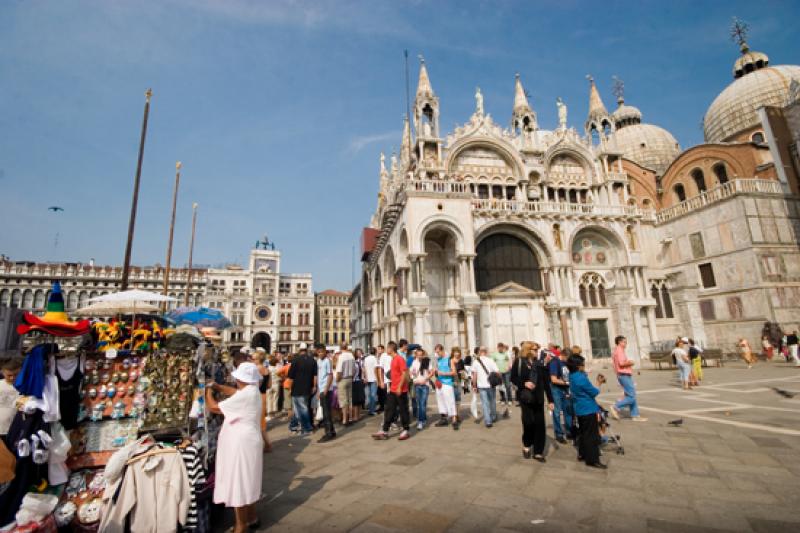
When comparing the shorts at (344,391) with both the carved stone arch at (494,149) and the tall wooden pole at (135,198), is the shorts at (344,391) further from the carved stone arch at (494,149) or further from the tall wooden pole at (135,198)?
the carved stone arch at (494,149)

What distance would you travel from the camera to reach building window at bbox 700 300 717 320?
23.9m

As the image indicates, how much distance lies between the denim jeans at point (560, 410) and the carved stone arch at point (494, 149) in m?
20.0

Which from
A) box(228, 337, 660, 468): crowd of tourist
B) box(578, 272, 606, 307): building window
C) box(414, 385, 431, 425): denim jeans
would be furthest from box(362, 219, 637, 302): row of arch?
box(414, 385, 431, 425): denim jeans

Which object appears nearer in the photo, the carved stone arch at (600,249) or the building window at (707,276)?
the building window at (707,276)

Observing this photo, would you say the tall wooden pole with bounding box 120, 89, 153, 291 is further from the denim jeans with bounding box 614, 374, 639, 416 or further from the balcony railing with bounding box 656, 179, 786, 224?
the balcony railing with bounding box 656, 179, 786, 224

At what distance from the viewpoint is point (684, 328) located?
20.4m

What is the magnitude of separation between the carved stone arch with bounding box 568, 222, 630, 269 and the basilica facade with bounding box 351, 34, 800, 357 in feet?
0.30

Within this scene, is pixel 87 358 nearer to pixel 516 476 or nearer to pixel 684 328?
pixel 516 476

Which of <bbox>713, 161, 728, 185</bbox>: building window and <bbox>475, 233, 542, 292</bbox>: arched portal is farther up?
<bbox>713, 161, 728, 185</bbox>: building window

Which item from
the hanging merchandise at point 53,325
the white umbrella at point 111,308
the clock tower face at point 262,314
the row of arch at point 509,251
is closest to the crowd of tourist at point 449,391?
the hanging merchandise at point 53,325

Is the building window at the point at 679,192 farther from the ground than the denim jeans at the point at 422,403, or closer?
farther from the ground

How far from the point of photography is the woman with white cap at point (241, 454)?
368cm

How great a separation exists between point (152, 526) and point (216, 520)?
0.97 meters

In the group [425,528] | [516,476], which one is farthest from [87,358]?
[516,476]
